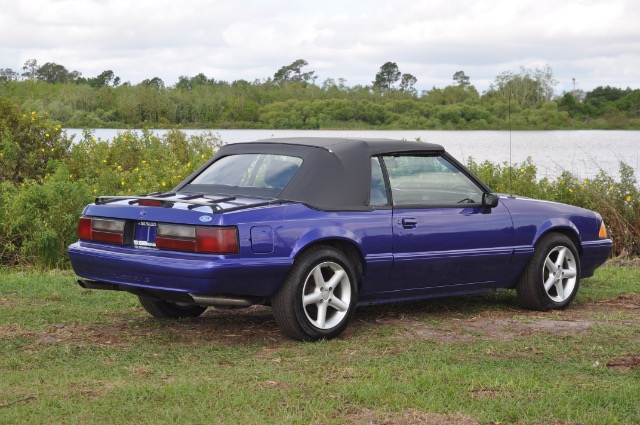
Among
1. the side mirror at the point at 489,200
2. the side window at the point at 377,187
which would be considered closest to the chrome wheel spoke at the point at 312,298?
the side window at the point at 377,187

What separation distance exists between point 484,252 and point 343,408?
3341 mm

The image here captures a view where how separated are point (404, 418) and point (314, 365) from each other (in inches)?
52.2

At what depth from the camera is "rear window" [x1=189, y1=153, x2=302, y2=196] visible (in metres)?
7.57

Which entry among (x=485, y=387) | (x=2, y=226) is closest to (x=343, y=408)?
(x=485, y=387)

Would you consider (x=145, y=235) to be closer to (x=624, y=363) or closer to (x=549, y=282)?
(x=624, y=363)

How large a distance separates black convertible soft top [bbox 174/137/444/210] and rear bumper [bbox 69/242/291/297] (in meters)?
0.71

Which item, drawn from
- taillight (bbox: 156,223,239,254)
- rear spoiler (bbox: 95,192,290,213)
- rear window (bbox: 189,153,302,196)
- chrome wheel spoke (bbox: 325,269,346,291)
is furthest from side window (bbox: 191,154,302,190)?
taillight (bbox: 156,223,239,254)

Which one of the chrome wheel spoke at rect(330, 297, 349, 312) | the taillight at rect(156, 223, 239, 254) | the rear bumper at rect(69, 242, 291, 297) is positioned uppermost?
the taillight at rect(156, 223, 239, 254)

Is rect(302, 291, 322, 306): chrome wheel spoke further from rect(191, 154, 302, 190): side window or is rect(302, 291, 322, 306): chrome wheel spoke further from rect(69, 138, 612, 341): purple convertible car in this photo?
rect(191, 154, 302, 190): side window

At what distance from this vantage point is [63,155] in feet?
57.3

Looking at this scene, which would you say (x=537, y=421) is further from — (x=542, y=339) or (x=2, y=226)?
(x=2, y=226)

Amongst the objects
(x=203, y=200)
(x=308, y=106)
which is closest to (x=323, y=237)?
(x=203, y=200)

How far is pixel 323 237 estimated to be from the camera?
282 inches

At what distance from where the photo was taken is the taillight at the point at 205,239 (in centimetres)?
670
